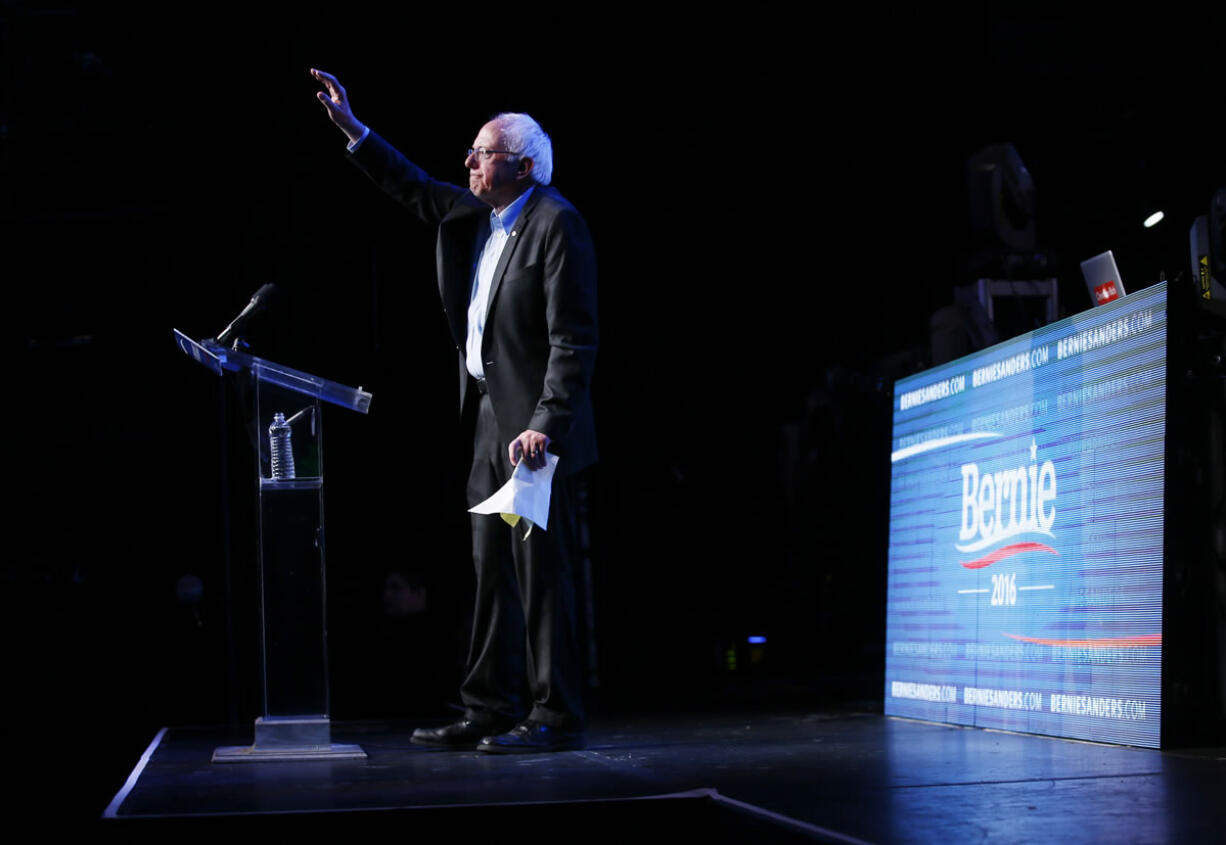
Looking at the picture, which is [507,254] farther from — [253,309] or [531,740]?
[531,740]

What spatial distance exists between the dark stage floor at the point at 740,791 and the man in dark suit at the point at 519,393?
170 mm

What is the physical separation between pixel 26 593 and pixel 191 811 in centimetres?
643

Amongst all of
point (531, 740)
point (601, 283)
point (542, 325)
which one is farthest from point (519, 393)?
point (601, 283)

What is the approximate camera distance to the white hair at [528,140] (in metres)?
2.92

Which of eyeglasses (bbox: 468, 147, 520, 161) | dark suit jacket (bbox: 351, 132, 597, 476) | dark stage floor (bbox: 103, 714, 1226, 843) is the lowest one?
dark stage floor (bbox: 103, 714, 1226, 843)

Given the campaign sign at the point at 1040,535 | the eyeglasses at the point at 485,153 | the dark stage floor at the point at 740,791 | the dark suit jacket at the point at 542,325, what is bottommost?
the dark stage floor at the point at 740,791

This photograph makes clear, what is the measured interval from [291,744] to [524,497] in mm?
714

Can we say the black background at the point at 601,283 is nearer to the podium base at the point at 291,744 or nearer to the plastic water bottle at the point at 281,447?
the podium base at the point at 291,744

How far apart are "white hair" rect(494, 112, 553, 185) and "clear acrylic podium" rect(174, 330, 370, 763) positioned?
67 cm

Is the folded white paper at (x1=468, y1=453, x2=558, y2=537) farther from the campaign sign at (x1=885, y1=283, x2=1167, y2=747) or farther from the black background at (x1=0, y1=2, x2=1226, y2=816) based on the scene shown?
the black background at (x1=0, y1=2, x2=1226, y2=816)

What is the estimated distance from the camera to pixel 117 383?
7559 mm

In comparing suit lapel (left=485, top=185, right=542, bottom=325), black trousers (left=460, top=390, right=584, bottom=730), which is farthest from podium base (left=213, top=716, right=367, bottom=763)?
suit lapel (left=485, top=185, right=542, bottom=325)

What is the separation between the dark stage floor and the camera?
1.67 m

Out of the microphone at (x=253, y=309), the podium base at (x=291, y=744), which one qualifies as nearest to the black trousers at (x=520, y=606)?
the podium base at (x=291, y=744)
